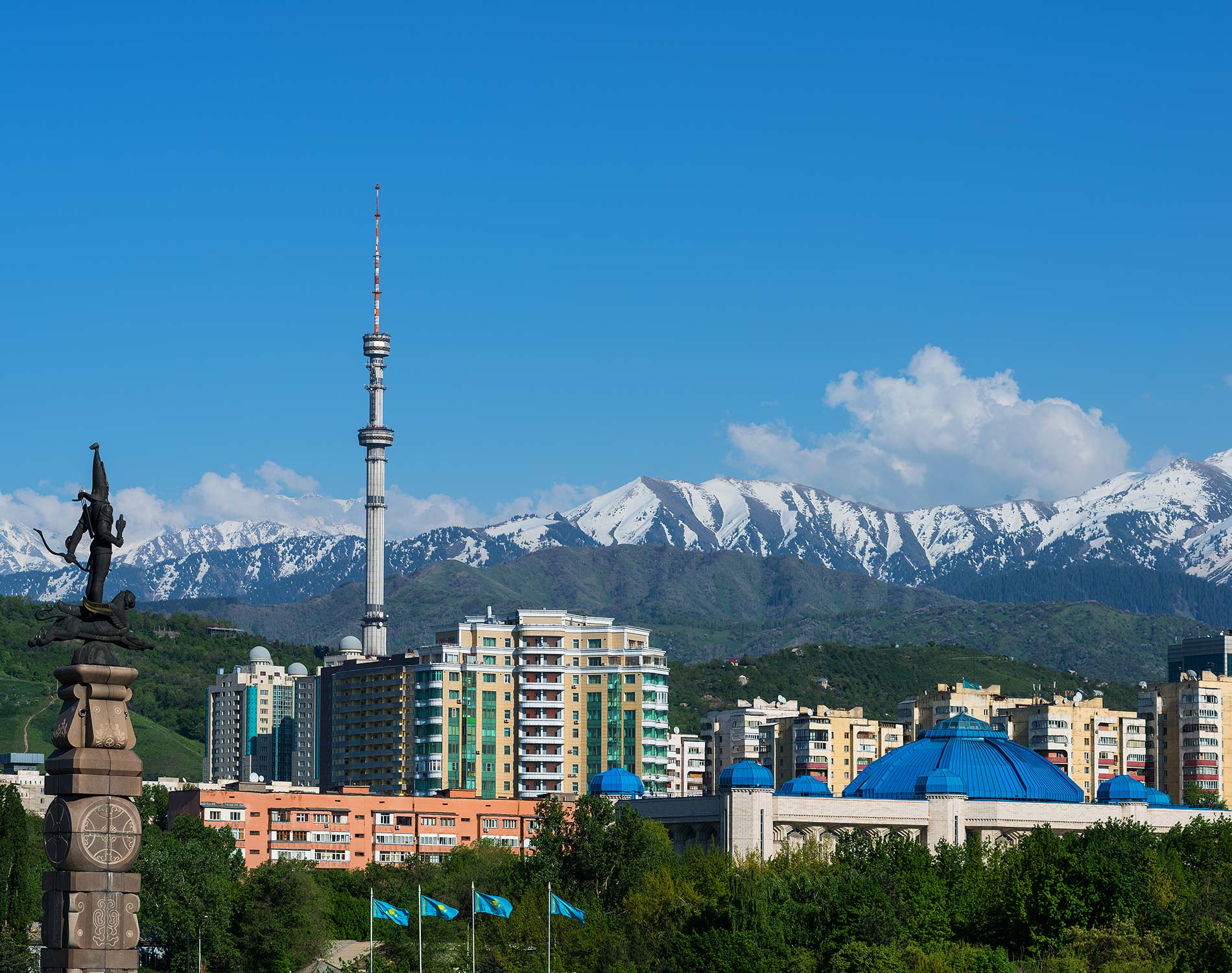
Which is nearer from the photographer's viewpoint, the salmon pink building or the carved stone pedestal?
the carved stone pedestal

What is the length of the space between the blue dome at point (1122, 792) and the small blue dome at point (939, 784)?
13067 mm

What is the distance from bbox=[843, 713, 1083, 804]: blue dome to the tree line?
5652 millimetres

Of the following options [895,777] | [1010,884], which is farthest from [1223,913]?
[895,777]

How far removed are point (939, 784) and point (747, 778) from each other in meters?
11.1

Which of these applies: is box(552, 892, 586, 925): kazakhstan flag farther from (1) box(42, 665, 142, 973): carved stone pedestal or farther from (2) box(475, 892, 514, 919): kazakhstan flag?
(1) box(42, 665, 142, 973): carved stone pedestal

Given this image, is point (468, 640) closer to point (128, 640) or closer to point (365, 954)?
point (365, 954)

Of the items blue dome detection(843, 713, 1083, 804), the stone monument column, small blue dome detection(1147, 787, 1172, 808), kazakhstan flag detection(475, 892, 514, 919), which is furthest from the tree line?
the stone monument column

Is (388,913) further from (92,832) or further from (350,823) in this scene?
(350,823)

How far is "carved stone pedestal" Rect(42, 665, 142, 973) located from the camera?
3953 cm

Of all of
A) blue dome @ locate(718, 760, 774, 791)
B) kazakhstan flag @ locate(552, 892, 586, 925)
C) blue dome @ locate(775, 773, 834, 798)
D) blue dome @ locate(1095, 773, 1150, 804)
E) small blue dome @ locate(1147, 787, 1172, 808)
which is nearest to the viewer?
kazakhstan flag @ locate(552, 892, 586, 925)

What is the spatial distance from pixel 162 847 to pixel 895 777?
43.0 metres

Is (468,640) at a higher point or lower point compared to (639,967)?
higher

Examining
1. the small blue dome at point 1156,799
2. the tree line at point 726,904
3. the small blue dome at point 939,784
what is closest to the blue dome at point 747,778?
the tree line at point 726,904

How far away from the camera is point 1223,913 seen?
96688mm
